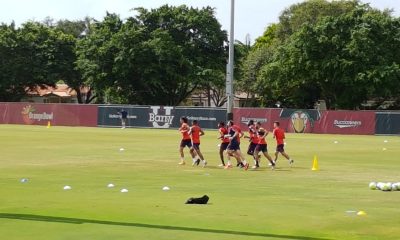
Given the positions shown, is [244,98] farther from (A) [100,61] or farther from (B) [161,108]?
(B) [161,108]

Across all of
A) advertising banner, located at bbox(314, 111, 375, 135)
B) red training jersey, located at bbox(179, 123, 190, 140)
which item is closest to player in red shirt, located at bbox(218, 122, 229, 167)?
red training jersey, located at bbox(179, 123, 190, 140)

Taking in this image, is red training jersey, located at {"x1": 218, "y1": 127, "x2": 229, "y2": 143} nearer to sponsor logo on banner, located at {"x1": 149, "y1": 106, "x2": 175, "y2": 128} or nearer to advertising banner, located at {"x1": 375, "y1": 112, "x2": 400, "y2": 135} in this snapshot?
advertising banner, located at {"x1": 375, "y1": 112, "x2": 400, "y2": 135}

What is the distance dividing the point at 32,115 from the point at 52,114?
2.18 m

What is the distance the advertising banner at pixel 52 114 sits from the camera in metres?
68.0

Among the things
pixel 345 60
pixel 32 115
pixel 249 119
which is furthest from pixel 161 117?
pixel 345 60

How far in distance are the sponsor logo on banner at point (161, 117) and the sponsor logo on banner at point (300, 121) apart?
11.2 metres

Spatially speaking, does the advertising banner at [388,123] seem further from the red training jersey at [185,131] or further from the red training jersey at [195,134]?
the red training jersey at [195,134]

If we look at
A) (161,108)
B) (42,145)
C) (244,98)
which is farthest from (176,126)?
(244,98)

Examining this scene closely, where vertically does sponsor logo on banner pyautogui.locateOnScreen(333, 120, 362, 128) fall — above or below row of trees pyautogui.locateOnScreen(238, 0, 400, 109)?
below

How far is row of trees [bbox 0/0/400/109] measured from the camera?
6931cm

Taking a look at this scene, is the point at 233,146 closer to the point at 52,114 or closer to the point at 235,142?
the point at 235,142

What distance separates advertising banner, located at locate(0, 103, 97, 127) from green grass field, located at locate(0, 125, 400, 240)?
125ft

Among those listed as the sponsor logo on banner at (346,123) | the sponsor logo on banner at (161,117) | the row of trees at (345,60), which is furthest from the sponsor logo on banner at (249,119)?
the row of trees at (345,60)

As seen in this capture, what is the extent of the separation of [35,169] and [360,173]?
10429 millimetres
